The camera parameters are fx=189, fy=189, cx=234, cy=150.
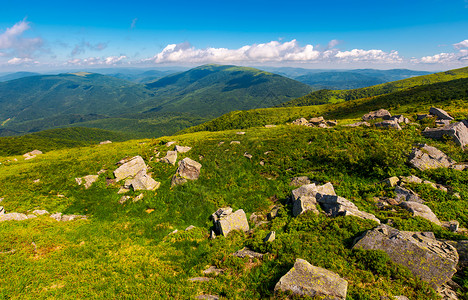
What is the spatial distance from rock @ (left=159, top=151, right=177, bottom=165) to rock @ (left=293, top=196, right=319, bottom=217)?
17.1 metres

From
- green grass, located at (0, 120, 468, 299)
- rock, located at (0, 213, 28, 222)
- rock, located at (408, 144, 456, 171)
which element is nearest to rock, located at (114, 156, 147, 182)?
green grass, located at (0, 120, 468, 299)

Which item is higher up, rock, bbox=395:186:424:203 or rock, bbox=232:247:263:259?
rock, bbox=395:186:424:203

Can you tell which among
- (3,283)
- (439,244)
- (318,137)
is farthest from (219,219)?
(318,137)

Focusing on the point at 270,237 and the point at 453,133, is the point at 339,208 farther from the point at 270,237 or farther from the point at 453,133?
the point at 453,133

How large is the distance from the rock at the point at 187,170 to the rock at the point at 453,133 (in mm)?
31006

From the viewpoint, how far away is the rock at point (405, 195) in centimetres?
1597

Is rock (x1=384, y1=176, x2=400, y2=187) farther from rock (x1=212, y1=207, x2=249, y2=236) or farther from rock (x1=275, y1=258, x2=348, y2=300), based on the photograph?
rock (x1=212, y1=207, x2=249, y2=236)

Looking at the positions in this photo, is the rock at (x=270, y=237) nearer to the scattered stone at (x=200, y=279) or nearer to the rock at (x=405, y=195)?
the scattered stone at (x=200, y=279)

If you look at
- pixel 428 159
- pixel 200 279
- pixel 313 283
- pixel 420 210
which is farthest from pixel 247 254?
pixel 428 159

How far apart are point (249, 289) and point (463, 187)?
20.9m

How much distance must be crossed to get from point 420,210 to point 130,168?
29785 millimetres

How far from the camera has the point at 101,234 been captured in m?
16.1

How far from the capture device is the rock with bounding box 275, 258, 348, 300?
28.7ft

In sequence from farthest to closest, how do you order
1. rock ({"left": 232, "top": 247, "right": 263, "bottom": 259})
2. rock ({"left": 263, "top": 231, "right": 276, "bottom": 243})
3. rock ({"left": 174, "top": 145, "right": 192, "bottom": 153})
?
rock ({"left": 174, "top": 145, "right": 192, "bottom": 153}) → rock ({"left": 263, "top": 231, "right": 276, "bottom": 243}) → rock ({"left": 232, "top": 247, "right": 263, "bottom": 259})
